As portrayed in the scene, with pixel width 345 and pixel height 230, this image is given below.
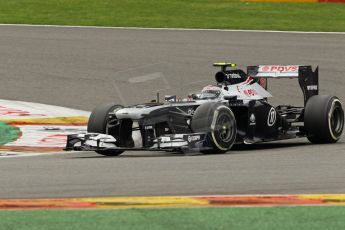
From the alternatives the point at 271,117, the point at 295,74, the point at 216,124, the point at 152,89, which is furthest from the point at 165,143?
the point at 152,89

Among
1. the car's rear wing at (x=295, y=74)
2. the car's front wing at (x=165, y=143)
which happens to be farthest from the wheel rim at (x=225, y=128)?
the car's rear wing at (x=295, y=74)

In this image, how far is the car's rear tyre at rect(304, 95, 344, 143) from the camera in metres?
14.9

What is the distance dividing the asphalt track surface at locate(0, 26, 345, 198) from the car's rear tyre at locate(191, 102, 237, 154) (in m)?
0.25

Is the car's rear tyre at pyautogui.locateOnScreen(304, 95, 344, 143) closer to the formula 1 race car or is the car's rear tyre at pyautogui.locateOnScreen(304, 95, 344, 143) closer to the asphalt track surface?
the formula 1 race car

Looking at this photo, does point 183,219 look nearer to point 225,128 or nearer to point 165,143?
point 165,143

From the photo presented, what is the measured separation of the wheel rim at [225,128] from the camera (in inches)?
536

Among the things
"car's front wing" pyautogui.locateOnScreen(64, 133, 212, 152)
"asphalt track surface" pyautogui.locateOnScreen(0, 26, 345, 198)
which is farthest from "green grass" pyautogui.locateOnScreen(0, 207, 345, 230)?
"car's front wing" pyautogui.locateOnScreen(64, 133, 212, 152)

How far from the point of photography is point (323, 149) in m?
14.2

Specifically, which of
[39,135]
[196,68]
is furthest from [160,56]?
[39,135]

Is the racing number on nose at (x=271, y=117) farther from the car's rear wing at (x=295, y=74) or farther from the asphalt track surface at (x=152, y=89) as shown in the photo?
the car's rear wing at (x=295, y=74)

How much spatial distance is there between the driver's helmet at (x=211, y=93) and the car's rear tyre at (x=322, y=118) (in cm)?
127

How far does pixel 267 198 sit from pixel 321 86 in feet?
40.9

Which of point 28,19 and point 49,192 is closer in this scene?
point 49,192

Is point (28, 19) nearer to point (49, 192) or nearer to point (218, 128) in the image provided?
point (218, 128)
